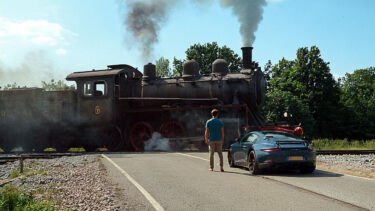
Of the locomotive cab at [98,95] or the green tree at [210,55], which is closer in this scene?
the locomotive cab at [98,95]

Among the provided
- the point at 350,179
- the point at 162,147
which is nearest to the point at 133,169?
the point at 350,179

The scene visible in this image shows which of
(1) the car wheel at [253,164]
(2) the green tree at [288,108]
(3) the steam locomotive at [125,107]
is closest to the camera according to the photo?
(1) the car wheel at [253,164]

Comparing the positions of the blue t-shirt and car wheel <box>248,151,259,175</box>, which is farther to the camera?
the blue t-shirt

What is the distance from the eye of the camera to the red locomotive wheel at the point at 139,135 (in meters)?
20.2

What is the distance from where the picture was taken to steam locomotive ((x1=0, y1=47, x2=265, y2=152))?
19.4 m

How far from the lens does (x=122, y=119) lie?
20.7 metres

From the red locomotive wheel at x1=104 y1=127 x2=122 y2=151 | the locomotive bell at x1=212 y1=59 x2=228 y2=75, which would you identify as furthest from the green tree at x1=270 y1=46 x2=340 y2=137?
the red locomotive wheel at x1=104 y1=127 x2=122 y2=151

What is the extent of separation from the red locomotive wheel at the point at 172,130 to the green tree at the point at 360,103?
120 ft

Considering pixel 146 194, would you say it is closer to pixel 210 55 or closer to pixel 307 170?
pixel 307 170

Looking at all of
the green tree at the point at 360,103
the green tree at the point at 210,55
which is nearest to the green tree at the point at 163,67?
the green tree at the point at 210,55

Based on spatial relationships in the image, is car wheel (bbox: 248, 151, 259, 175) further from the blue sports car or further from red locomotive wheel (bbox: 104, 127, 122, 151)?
red locomotive wheel (bbox: 104, 127, 122, 151)

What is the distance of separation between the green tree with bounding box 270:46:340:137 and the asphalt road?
3977 centimetres

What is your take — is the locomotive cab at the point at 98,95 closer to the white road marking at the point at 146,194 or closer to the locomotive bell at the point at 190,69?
the locomotive bell at the point at 190,69

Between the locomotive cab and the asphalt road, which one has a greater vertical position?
the locomotive cab
